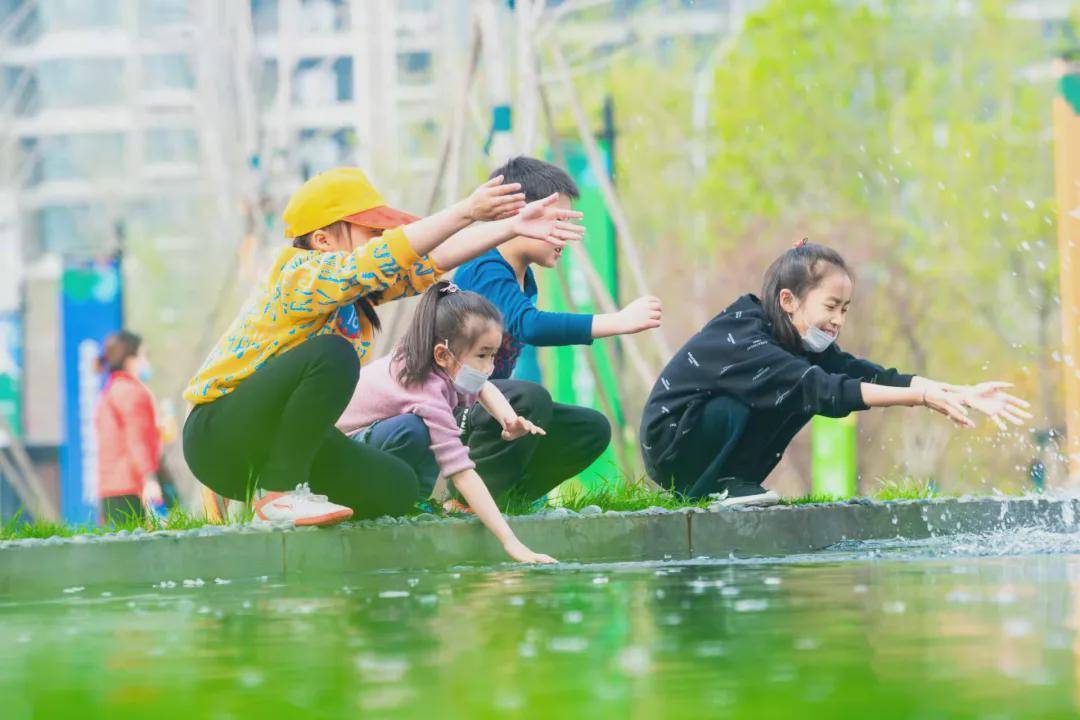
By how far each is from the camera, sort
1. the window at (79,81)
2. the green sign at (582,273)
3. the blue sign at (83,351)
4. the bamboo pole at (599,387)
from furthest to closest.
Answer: the window at (79,81), the blue sign at (83,351), the green sign at (582,273), the bamboo pole at (599,387)

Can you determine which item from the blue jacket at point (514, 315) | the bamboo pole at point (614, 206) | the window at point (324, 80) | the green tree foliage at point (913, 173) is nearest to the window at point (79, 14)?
the window at point (324, 80)

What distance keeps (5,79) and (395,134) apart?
3531cm

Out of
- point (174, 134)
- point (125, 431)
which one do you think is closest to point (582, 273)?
point (125, 431)

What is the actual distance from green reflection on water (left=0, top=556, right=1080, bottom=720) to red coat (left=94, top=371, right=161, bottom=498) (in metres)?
7.08

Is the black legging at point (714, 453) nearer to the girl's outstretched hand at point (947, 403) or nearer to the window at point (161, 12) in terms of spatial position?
the girl's outstretched hand at point (947, 403)

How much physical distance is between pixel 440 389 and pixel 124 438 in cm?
664

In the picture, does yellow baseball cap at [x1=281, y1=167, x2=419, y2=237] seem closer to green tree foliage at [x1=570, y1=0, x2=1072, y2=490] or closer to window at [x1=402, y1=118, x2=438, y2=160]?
green tree foliage at [x1=570, y1=0, x2=1072, y2=490]

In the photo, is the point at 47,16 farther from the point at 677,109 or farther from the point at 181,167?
the point at 677,109

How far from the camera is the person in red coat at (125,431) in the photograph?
40.2ft

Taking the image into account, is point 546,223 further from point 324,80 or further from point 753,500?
point 324,80

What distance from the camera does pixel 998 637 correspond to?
3566 mm

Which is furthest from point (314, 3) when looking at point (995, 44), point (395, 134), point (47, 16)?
point (995, 44)

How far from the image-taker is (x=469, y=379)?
6043 millimetres

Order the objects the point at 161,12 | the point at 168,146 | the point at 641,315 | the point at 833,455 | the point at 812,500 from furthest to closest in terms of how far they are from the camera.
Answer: the point at 168,146, the point at 161,12, the point at 833,455, the point at 812,500, the point at 641,315
